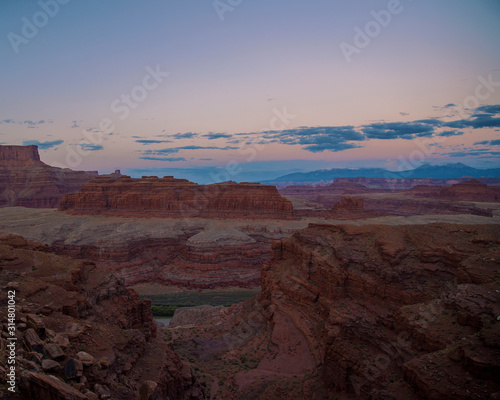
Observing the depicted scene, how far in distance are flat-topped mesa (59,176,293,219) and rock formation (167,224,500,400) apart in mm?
54106

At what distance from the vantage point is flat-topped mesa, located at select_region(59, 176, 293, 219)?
8344 cm

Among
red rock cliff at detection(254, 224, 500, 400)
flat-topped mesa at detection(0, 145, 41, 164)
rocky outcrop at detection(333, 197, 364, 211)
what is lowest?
rocky outcrop at detection(333, 197, 364, 211)

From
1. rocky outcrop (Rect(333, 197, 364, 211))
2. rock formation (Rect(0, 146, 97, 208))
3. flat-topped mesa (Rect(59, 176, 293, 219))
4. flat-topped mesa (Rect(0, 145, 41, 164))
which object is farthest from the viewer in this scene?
flat-topped mesa (Rect(0, 145, 41, 164))

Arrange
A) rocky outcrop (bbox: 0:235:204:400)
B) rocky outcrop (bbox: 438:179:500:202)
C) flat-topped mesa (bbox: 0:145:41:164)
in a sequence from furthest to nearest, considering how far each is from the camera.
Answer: flat-topped mesa (bbox: 0:145:41:164) → rocky outcrop (bbox: 438:179:500:202) → rocky outcrop (bbox: 0:235:204:400)

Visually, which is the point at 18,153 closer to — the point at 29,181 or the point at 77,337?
the point at 29,181

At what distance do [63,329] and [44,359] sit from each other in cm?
275

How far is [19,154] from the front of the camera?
12388 cm

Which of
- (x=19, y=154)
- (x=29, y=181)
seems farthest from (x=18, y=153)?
(x=29, y=181)

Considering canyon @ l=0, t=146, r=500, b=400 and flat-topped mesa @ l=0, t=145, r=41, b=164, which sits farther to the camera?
flat-topped mesa @ l=0, t=145, r=41, b=164

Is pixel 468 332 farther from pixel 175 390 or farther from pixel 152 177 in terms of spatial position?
pixel 152 177

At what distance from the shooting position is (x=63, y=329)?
1211cm

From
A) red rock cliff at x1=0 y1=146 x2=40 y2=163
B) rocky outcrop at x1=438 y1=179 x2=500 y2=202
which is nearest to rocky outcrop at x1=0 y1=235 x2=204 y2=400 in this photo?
red rock cliff at x1=0 y1=146 x2=40 y2=163

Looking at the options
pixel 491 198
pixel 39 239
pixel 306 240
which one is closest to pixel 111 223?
pixel 39 239

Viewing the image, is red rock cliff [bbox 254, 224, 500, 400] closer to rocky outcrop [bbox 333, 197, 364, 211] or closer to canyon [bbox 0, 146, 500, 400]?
canyon [bbox 0, 146, 500, 400]
